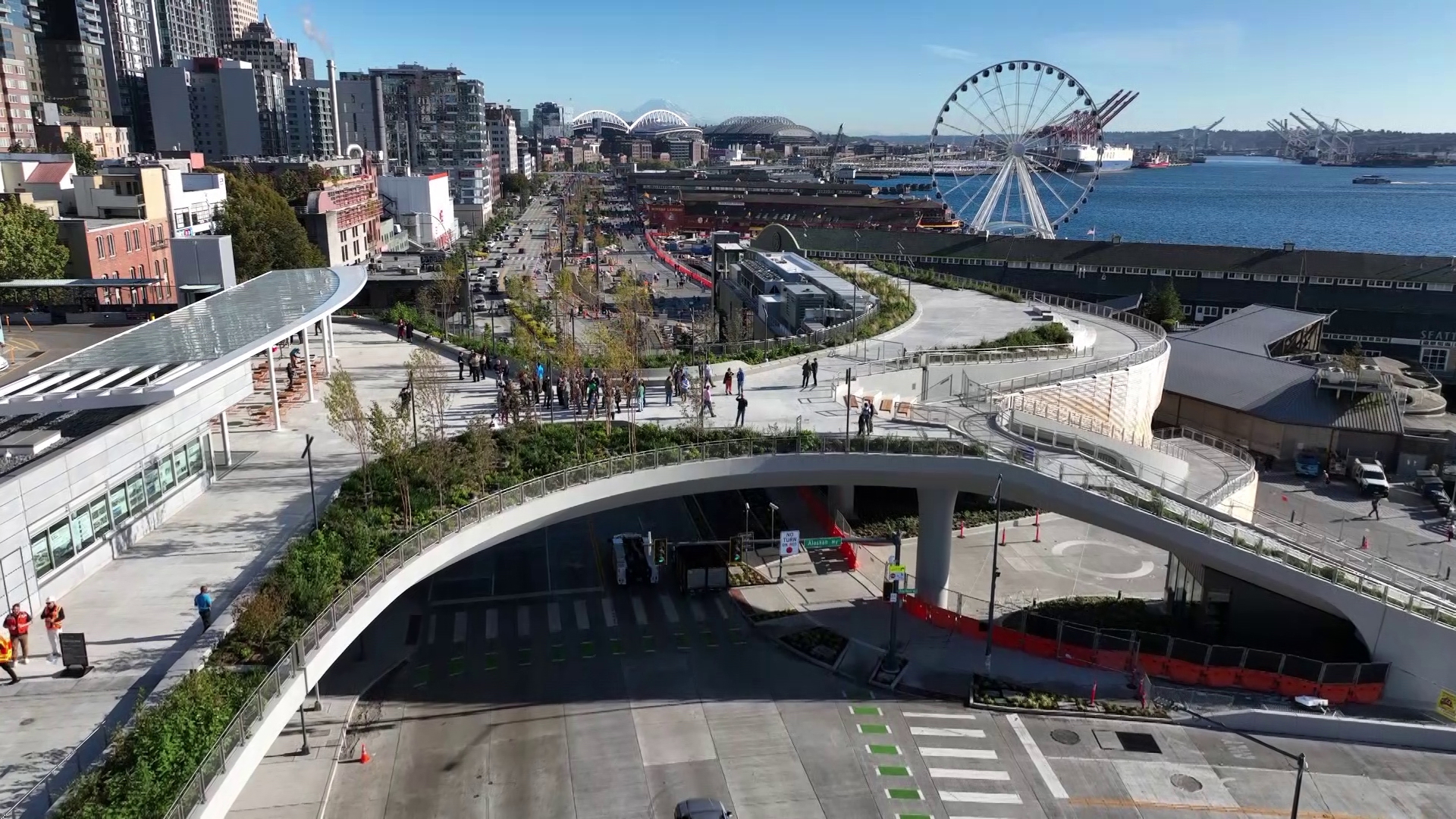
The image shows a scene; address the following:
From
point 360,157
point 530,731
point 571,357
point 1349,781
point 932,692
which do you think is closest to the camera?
point 1349,781

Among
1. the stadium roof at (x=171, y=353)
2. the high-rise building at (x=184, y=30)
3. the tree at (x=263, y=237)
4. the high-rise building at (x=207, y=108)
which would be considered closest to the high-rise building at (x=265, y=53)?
the high-rise building at (x=184, y=30)

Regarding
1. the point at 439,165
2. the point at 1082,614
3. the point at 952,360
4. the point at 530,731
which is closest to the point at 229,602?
the point at 530,731

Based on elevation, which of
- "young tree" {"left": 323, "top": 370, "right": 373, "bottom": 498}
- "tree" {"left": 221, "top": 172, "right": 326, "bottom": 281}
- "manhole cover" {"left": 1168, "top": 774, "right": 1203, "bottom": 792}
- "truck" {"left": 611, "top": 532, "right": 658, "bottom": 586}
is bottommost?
"manhole cover" {"left": 1168, "top": 774, "right": 1203, "bottom": 792}

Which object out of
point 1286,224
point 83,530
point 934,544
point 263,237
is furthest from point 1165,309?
point 1286,224

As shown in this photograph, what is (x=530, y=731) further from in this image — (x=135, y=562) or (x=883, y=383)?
(x=883, y=383)

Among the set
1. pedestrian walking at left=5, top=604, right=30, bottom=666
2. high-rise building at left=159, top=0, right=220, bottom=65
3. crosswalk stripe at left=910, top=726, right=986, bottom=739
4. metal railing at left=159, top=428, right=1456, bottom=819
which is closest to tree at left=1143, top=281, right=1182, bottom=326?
metal railing at left=159, top=428, right=1456, bottom=819

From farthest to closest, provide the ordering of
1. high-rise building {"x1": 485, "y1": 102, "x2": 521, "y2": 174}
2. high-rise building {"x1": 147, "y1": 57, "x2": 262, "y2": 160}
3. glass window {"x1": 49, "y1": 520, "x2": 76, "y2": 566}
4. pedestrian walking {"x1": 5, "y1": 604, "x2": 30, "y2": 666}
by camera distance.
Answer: high-rise building {"x1": 485, "y1": 102, "x2": 521, "y2": 174} < high-rise building {"x1": 147, "y1": 57, "x2": 262, "y2": 160} < glass window {"x1": 49, "y1": 520, "x2": 76, "y2": 566} < pedestrian walking {"x1": 5, "y1": 604, "x2": 30, "y2": 666}

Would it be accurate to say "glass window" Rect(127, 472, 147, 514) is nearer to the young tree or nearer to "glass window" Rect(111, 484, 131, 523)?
"glass window" Rect(111, 484, 131, 523)

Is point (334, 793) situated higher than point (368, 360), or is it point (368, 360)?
point (368, 360)
